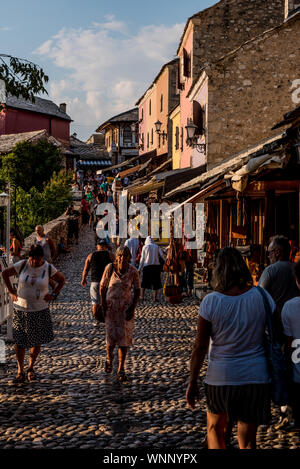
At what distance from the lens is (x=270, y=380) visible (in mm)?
3684

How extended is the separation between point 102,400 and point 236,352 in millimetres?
2978

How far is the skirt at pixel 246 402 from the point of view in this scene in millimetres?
3617

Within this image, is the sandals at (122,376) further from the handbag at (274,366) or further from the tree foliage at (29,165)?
the tree foliage at (29,165)

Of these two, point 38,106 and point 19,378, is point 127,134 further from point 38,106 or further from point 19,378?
point 19,378

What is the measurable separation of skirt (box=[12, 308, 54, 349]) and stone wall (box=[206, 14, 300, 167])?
11.9m

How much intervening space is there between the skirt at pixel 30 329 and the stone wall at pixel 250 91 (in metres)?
11.9

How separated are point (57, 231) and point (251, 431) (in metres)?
19.2

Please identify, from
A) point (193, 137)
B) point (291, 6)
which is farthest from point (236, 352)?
point (291, 6)

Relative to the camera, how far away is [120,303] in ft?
23.7

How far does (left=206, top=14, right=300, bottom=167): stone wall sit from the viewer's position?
17594 millimetres

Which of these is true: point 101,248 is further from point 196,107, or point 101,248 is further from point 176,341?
point 196,107

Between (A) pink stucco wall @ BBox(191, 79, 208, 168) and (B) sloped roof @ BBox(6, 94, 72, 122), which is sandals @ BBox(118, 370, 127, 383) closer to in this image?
(A) pink stucco wall @ BBox(191, 79, 208, 168)

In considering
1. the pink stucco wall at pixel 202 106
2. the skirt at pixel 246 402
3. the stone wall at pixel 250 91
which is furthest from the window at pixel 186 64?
the skirt at pixel 246 402

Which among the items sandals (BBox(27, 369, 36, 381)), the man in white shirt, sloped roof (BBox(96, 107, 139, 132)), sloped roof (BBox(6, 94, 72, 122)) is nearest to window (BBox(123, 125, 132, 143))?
sloped roof (BBox(96, 107, 139, 132))
